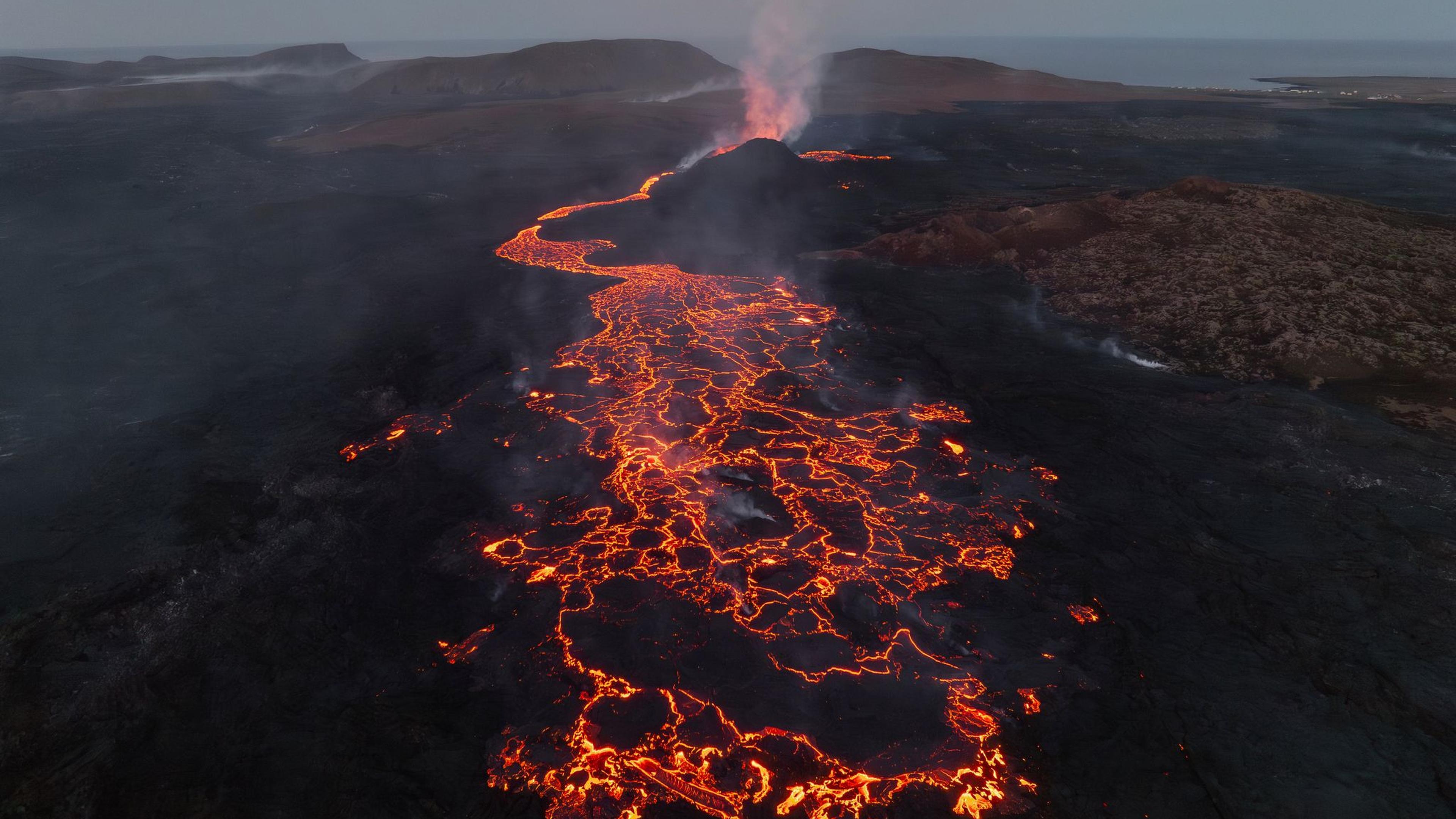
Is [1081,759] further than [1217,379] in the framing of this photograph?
No

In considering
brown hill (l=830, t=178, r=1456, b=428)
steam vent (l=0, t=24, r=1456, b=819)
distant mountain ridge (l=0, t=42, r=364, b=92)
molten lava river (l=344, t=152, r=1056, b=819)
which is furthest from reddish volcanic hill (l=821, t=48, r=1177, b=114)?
distant mountain ridge (l=0, t=42, r=364, b=92)

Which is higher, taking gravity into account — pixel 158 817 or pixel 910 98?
pixel 910 98

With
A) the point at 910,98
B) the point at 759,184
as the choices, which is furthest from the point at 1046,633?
the point at 910,98

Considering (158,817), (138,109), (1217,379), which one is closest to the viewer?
(158,817)

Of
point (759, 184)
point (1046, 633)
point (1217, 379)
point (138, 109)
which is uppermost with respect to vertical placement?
point (138, 109)

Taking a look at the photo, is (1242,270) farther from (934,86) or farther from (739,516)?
(934,86)

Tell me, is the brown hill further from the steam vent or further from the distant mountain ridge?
the distant mountain ridge

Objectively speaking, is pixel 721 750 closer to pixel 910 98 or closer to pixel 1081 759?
pixel 1081 759
